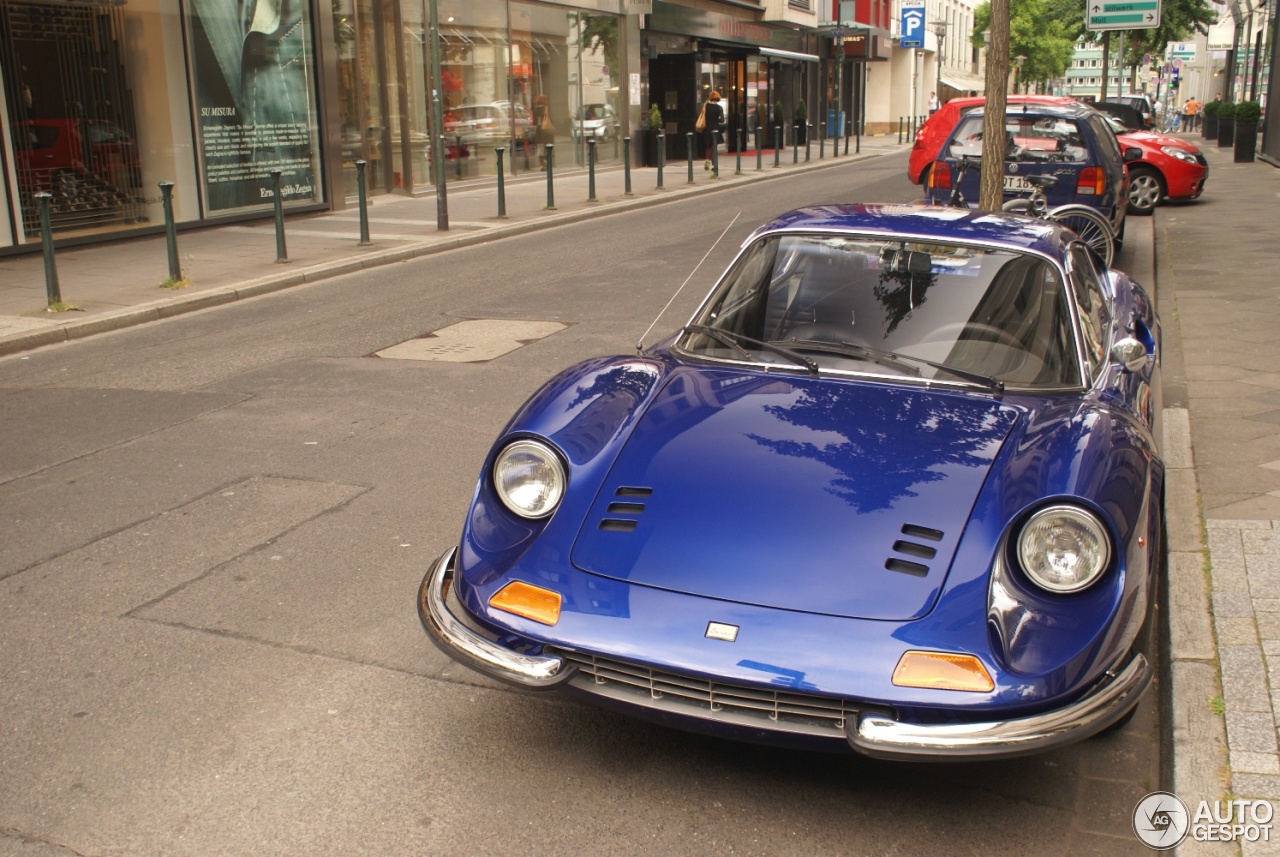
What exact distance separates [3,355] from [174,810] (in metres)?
7.59

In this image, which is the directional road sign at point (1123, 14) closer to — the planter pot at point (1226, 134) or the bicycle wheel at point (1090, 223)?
the planter pot at point (1226, 134)

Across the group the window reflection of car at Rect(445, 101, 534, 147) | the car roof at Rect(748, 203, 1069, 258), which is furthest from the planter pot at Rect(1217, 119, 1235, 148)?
the car roof at Rect(748, 203, 1069, 258)

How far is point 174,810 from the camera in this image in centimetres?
313

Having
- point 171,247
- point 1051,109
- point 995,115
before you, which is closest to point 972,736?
point 995,115

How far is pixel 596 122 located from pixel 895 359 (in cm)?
2574

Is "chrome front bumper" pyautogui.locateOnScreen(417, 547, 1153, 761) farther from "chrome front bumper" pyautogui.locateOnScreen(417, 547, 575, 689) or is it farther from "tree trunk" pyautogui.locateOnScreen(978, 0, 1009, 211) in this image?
"tree trunk" pyautogui.locateOnScreen(978, 0, 1009, 211)

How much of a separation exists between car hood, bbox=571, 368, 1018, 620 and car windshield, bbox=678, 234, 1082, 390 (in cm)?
23

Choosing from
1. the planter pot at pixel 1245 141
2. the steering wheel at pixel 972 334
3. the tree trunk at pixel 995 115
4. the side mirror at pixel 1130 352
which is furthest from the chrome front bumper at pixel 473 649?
the planter pot at pixel 1245 141

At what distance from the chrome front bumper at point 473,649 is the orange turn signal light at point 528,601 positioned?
0.10m

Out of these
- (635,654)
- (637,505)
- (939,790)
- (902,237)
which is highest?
(902,237)

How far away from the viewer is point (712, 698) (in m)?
2.93

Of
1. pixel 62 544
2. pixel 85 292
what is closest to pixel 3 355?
pixel 85 292

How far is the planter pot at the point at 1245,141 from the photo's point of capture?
28453mm

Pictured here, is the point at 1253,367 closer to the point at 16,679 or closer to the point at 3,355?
the point at 16,679
